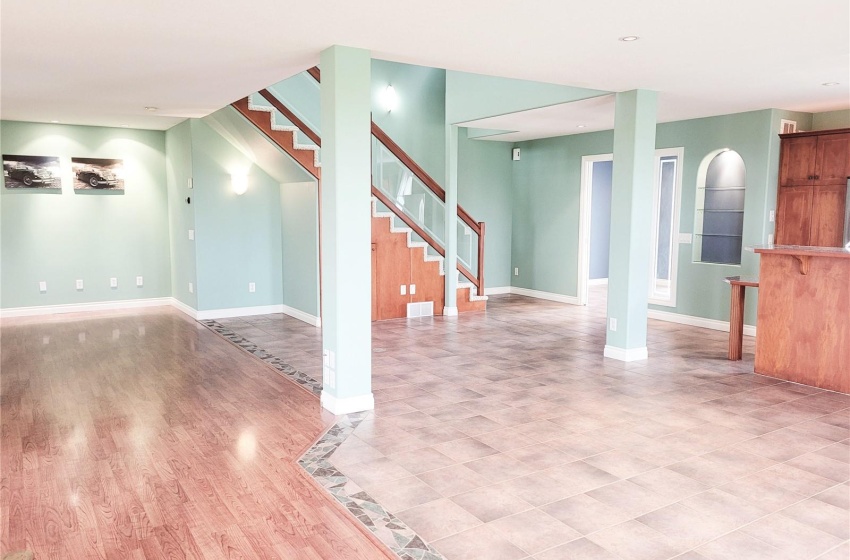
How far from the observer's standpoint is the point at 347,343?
4395 millimetres

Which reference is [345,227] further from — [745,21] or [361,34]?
[745,21]

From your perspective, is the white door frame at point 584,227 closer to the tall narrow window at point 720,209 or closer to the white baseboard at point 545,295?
the white baseboard at point 545,295

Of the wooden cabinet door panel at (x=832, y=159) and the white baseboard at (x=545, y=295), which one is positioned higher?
the wooden cabinet door panel at (x=832, y=159)

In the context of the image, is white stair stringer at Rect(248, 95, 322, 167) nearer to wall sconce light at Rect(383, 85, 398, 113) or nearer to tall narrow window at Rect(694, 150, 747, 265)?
wall sconce light at Rect(383, 85, 398, 113)

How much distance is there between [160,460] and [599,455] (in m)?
2.62

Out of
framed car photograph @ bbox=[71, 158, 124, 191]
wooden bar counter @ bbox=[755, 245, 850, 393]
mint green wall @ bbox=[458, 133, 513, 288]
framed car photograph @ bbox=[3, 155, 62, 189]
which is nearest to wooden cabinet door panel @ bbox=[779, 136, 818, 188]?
wooden bar counter @ bbox=[755, 245, 850, 393]

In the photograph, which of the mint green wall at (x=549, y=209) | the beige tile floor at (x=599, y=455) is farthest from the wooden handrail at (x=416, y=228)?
the beige tile floor at (x=599, y=455)

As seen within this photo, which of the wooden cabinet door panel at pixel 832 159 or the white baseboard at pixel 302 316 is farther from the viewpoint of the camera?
the white baseboard at pixel 302 316

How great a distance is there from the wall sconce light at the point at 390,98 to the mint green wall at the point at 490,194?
3.92ft

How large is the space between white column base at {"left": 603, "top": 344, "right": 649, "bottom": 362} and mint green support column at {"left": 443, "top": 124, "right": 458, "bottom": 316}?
281 centimetres

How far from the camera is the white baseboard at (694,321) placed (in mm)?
7371

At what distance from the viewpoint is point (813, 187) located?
6797 mm

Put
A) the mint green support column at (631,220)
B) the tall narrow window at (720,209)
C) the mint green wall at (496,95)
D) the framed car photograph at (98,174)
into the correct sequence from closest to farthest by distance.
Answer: the mint green support column at (631,220)
the mint green wall at (496,95)
the tall narrow window at (720,209)
the framed car photograph at (98,174)

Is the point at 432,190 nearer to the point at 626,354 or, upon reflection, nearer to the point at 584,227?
the point at 584,227
